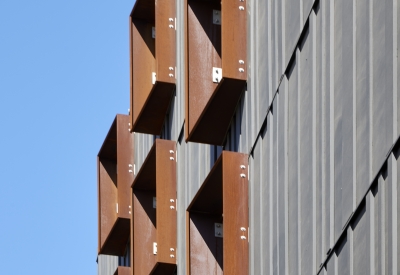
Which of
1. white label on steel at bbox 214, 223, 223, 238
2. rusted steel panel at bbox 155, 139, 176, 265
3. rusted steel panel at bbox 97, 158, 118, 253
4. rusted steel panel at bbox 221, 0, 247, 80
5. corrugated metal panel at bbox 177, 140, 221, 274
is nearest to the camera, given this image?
rusted steel panel at bbox 221, 0, 247, 80

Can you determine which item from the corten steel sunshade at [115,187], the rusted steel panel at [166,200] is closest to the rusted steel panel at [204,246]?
the rusted steel panel at [166,200]

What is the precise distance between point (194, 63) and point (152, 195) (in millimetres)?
5557

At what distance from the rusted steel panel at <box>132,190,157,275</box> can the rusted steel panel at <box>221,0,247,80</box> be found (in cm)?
667

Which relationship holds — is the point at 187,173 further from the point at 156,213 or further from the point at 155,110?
the point at 155,110

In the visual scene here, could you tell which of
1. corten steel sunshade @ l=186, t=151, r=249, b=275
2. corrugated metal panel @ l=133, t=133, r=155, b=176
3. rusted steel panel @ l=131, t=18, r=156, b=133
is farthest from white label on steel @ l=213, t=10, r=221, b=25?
corrugated metal panel @ l=133, t=133, r=155, b=176

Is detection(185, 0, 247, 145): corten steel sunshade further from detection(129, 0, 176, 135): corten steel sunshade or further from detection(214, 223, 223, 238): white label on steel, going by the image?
detection(129, 0, 176, 135): corten steel sunshade

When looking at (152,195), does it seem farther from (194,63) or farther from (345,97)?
(345,97)

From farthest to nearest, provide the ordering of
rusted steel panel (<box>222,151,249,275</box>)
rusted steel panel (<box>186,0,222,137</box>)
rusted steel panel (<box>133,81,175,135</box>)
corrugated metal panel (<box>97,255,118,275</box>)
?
corrugated metal panel (<box>97,255,118,275</box>) < rusted steel panel (<box>133,81,175,135</box>) < rusted steel panel (<box>186,0,222,137</box>) < rusted steel panel (<box>222,151,249,275</box>)

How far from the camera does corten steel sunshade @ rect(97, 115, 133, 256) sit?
23375 mm

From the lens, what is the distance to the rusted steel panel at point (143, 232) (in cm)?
1953

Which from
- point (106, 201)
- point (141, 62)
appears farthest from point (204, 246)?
point (106, 201)

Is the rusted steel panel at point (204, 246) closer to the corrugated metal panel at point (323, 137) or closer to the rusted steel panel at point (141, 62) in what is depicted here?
the corrugated metal panel at point (323, 137)

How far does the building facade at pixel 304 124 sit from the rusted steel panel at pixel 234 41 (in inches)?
0.6

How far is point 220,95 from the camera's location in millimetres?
13539
